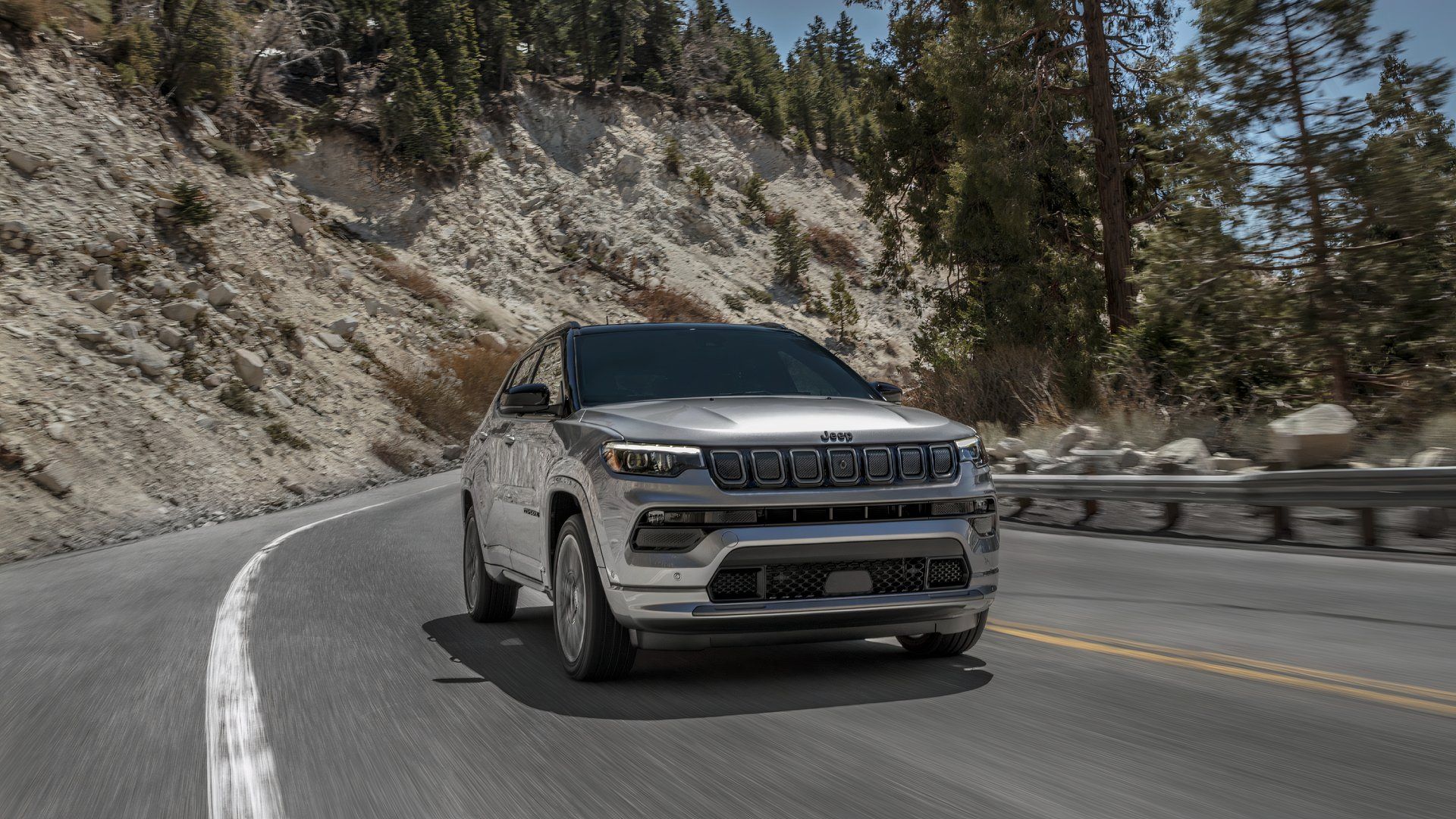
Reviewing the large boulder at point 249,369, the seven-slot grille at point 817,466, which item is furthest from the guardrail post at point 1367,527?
the large boulder at point 249,369

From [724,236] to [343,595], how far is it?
54.8m

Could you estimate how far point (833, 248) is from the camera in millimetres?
69375

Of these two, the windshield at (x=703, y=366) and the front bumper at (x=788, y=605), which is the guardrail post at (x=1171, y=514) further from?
the front bumper at (x=788, y=605)

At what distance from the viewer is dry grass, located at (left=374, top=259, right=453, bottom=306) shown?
44844mm

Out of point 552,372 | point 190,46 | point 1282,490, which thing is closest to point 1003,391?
point 1282,490

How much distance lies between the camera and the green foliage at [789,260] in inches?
2488

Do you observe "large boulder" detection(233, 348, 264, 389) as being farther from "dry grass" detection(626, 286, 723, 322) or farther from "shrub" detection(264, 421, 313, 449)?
"dry grass" detection(626, 286, 723, 322)

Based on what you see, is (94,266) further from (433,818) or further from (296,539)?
(433,818)

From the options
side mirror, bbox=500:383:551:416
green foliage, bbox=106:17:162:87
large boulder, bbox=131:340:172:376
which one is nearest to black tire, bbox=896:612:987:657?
side mirror, bbox=500:383:551:416

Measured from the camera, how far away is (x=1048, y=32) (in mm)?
25000

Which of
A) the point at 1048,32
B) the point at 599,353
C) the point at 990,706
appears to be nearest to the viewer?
the point at 990,706

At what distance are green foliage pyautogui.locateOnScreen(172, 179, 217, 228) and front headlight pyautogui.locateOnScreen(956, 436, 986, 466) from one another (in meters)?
32.1

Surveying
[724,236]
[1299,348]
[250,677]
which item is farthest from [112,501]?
[724,236]

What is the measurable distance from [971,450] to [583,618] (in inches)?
76.9
